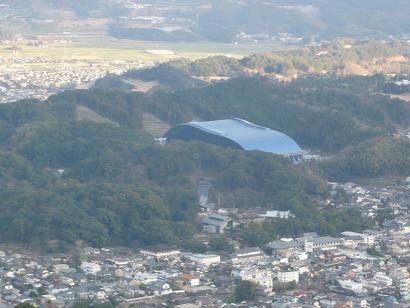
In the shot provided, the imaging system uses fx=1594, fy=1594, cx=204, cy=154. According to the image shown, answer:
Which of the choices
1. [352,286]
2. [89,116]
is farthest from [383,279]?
[89,116]

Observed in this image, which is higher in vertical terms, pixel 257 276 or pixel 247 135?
pixel 247 135

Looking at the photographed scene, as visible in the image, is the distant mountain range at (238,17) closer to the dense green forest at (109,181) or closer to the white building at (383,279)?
the dense green forest at (109,181)

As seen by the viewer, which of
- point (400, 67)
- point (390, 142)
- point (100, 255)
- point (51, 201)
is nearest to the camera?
point (100, 255)

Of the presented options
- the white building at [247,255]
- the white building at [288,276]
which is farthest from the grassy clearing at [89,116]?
the white building at [288,276]

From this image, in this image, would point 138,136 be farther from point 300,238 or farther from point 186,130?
point 300,238

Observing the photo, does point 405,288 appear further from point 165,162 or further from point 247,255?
point 165,162

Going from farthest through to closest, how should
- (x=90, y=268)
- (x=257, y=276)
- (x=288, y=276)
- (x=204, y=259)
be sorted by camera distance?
(x=204, y=259)
(x=90, y=268)
(x=288, y=276)
(x=257, y=276)

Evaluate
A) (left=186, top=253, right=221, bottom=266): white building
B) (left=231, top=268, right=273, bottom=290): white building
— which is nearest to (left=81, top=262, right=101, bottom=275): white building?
(left=186, top=253, right=221, bottom=266): white building

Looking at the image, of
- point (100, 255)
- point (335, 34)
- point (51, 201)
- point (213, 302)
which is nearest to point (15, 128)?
point (51, 201)
